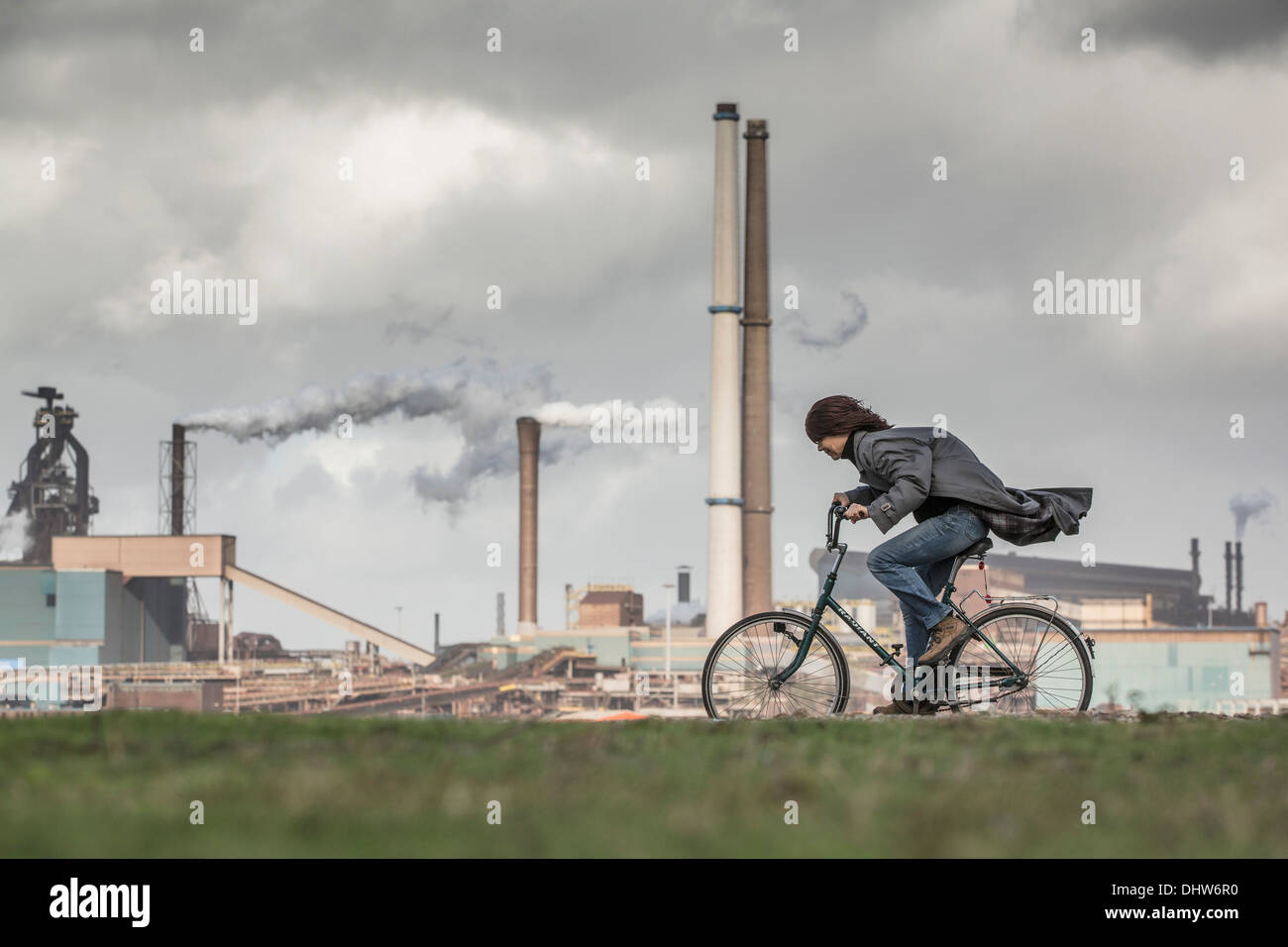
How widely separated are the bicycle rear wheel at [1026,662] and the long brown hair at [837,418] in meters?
0.98

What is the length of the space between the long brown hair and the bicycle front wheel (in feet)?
2.69

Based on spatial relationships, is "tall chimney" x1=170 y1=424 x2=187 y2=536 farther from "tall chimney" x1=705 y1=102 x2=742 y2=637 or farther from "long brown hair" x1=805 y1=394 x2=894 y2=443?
"long brown hair" x1=805 y1=394 x2=894 y2=443

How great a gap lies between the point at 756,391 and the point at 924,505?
39.7m

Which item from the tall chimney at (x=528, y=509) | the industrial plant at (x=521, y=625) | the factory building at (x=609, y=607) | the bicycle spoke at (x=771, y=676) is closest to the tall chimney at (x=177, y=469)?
the industrial plant at (x=521, y=625)

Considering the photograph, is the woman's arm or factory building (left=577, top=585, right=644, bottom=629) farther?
factory building (left=577, top=585, right=644, bottom=629)

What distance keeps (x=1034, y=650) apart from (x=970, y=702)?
41 centimetres

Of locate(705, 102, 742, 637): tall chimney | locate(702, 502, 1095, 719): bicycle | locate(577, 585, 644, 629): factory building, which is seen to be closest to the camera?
locate(702, 502, 1095, 719): bicycle

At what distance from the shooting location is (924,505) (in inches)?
224

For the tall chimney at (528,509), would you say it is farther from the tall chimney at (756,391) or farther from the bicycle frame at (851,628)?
the bicycle frame at (851,628)

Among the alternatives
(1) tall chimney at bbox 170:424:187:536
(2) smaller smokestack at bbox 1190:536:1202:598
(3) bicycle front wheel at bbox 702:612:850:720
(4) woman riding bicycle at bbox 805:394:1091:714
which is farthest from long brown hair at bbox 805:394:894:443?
(2) smaller smokestack at bbox 1190:536:1202:598

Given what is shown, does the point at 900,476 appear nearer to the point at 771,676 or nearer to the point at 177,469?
the point at 771,676

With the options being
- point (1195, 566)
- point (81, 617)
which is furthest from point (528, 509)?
point (1195, 566)

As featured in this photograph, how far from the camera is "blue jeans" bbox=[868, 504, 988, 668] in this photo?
5.57 meters

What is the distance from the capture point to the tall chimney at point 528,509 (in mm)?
56281
